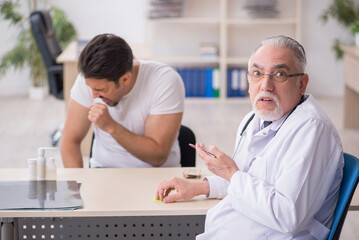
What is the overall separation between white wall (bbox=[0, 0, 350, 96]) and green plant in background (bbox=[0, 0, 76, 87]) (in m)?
0.18

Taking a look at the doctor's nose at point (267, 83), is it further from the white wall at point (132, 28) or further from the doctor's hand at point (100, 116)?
the white wall at point (132, 28)

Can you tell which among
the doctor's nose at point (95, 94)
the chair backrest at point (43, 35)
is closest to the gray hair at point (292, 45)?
the doctor's nose at point (95, 94)

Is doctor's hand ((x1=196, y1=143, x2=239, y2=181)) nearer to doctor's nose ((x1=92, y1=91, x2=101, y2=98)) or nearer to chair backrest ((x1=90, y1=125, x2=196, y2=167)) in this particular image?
doctor's nose ((x1=92, y1=91, x2=101, y2=98))

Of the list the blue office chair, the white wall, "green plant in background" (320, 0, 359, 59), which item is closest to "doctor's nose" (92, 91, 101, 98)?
the blue office chair

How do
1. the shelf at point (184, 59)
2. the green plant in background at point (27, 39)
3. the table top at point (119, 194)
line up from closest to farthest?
1. the table top at point (119, 194)
2. the green plant in background at point (27, 39)
3. the shelf at point (184, 59)

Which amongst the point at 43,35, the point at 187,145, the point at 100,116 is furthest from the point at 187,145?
the point at 43,35

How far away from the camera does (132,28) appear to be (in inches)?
302

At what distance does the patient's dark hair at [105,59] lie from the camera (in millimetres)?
2625

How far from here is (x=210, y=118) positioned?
6.63 meters

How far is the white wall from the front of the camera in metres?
7.61

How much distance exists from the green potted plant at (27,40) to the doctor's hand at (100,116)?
4.66 m

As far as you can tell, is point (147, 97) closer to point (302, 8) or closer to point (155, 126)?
point (155, 126)

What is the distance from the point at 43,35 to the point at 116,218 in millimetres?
3498

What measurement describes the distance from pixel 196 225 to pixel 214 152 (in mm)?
500
